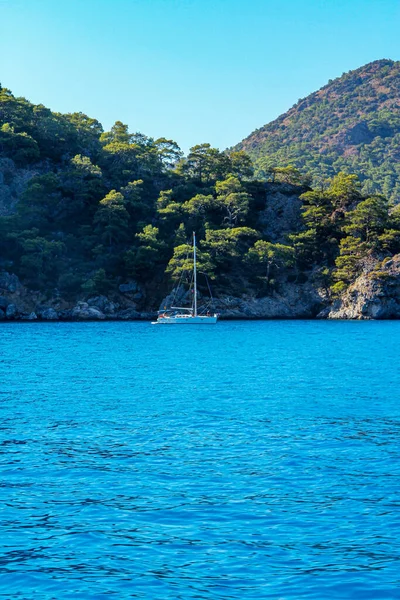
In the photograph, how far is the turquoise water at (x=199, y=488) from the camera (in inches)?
396

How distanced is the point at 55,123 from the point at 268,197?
3930 cm

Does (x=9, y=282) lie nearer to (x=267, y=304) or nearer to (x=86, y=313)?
(x=86, y=313)

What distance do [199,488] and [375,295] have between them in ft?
264

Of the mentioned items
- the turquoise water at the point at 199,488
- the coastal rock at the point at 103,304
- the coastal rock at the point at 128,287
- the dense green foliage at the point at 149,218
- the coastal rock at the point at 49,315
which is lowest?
the turquoise water at the point at 199,488

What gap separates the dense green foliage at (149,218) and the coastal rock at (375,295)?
8.53 feet

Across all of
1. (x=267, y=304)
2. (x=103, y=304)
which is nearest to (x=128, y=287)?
(x=103, y=304)

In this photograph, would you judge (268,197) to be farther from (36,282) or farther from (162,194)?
(36,282)

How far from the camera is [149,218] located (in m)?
110

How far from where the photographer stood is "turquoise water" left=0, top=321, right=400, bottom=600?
33.0 ft

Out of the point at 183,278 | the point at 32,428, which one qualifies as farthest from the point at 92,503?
the point at 183,278

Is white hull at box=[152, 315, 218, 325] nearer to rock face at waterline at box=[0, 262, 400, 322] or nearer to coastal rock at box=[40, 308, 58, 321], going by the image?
rock face at waterline at box=[0, 262, 400, 322]

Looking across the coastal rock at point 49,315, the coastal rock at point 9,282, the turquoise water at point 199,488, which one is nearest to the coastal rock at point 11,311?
the coastal rock at point 9,282

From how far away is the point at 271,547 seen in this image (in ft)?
36.3

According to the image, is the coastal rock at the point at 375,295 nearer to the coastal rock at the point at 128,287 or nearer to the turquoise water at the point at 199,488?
the coastal rock at the point at 128,287
